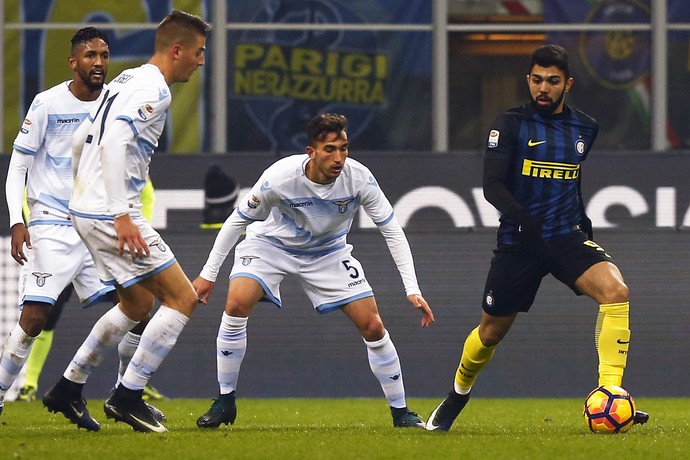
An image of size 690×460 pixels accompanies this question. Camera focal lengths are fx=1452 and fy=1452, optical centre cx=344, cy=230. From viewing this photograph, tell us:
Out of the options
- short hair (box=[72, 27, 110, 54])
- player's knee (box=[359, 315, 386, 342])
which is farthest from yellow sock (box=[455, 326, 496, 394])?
short hair (box=[72, 27, 110, 54])

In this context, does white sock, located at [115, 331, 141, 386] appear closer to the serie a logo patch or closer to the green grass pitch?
the green grass pitch

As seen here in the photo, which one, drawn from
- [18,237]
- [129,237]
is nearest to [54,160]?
[18,237]

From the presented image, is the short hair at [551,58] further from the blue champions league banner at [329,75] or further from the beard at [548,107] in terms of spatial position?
the blue champions league banner at [329,75]

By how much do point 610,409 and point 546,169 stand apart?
1.36 m

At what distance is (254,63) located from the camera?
14914mm

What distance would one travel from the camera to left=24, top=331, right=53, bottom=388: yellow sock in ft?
38.1

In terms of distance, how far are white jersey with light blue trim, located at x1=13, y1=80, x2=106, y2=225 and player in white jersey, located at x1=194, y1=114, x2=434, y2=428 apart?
1169mm

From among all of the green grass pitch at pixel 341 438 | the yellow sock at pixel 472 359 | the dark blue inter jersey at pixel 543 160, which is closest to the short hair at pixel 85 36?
the green grass pitch at pixel 341 438

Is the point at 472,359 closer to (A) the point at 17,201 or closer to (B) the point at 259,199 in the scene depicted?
(B) the point at 259,199

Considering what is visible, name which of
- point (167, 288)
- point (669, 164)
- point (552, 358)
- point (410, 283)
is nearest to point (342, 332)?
point (552, 358)

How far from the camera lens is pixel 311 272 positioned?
8891mm

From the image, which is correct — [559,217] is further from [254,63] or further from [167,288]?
[254,63]

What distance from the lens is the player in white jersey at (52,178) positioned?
29.0 feet

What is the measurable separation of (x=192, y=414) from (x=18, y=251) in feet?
6.90
